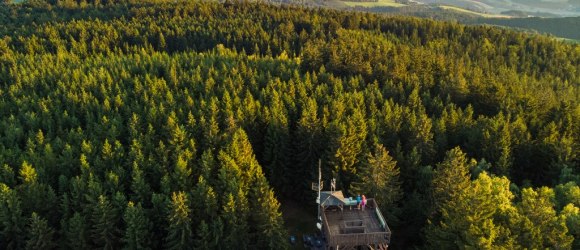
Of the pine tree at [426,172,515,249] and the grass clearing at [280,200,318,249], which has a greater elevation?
the pine tree at [426,172,515,249]

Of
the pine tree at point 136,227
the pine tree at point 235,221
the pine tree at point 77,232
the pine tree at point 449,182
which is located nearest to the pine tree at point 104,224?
the pine tree at point 77,232

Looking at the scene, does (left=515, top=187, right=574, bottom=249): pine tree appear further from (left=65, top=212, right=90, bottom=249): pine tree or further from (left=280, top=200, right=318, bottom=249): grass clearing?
(left=65, top=212, right=90, bottom=249): pine tree

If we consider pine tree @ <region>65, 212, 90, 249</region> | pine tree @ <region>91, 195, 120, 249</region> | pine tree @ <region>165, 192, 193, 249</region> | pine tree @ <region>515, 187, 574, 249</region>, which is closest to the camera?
pine tree @ <region>515, 187, 574, 249</region>

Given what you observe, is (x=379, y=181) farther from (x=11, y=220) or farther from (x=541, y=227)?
(x=11, y=220)

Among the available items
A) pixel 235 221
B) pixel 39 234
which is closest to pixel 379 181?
pixel 235 221

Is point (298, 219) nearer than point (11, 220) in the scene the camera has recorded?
No

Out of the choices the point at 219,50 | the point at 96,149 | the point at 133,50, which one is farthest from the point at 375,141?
the point at 133,50

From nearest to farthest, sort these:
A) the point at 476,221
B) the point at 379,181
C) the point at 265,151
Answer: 1. the point at 476,221
2. the point at 379,181
3. the point at 265,151

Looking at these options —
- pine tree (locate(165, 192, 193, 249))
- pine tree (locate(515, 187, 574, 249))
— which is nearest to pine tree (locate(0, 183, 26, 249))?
pine tree (locate(165, 192, 193, 249))
